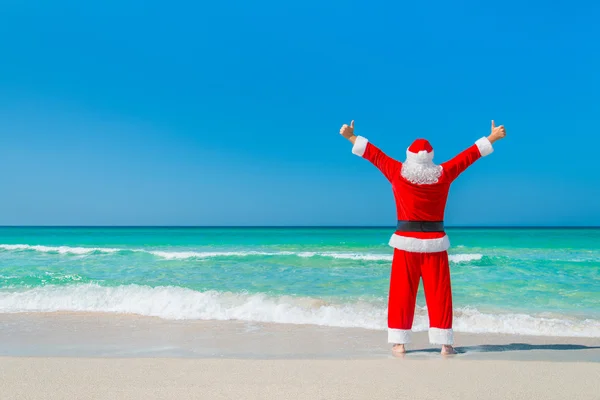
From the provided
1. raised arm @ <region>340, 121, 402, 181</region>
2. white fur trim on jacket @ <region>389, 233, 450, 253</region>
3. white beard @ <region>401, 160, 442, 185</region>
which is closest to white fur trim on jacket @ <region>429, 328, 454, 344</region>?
white fur trim on jacket @ <region>389, 233, 450, 253</region>

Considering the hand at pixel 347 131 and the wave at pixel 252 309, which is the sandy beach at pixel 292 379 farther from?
the wave at pixel 252 309

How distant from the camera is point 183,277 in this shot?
11.0m

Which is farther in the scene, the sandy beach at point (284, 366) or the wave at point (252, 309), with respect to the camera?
the wave at point (252, 309)

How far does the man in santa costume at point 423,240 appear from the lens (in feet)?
13.6

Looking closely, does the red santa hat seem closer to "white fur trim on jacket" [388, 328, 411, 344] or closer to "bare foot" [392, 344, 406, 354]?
"white fur trim on jacket" [388, 328, 411, 344]

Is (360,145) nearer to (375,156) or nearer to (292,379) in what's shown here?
(375,156)

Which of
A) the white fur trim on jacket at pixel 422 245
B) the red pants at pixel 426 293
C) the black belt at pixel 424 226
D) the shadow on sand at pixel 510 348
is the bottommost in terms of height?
the shadow on sand at pixel 510 348

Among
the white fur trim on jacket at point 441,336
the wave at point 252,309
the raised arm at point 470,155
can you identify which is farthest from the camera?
the wave at point 252,309

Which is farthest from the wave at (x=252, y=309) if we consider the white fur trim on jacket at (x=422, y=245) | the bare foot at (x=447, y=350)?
Answer: the white fur trim on jacket at (x=422, y=245)

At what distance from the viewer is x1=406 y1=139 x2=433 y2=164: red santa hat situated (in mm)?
4238

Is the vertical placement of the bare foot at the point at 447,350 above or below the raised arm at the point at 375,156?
below

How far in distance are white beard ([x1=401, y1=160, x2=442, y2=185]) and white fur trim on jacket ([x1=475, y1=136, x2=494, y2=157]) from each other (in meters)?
0.40

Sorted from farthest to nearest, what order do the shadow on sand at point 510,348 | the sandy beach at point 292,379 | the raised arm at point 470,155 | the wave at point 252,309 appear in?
the wave at point 252,309 → the shadow on sand at point 510,348 → the raised arm at point 470,155 → the sandy beach at point 292,379

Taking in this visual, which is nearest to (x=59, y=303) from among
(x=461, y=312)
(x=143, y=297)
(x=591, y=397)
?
(x=143, y=297)
